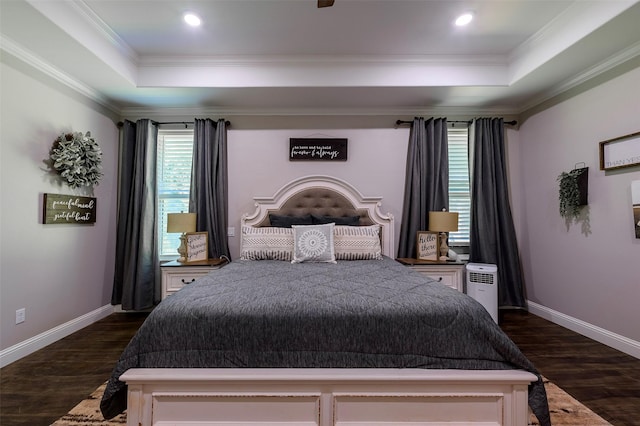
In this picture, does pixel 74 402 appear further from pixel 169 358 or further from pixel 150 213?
pixel 150 213

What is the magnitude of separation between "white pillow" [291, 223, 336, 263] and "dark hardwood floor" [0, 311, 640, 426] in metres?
1.74

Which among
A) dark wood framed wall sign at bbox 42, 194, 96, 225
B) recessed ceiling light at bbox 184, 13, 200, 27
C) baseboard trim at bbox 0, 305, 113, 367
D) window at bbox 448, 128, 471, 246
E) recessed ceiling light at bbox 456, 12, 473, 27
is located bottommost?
baseboard trim at bbox 0, 305, 113, 367

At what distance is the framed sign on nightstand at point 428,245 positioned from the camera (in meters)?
3.11

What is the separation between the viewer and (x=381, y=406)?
1.30m

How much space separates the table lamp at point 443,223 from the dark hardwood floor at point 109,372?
3.30ft

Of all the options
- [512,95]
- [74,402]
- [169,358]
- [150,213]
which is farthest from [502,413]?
[150,213]

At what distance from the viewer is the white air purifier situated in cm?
290

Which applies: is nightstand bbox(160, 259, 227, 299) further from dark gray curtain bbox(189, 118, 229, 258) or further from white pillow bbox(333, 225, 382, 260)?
white pillow bbox(333, 225, 382, 260)

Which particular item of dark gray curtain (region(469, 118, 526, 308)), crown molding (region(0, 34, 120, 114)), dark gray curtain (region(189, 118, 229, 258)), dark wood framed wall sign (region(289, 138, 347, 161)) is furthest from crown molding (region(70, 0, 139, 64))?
dark gray curtain (region(469, 118, 526, 308))

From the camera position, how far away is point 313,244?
2.67m

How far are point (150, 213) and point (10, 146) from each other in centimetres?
129

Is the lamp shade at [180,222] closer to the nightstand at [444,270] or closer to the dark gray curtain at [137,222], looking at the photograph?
the dark gray curtain at [137,222]

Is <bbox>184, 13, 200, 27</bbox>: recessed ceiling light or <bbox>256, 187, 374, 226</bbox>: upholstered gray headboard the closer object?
<bbox>184, 13, 200, 27</bbox>: recessed ceiling light

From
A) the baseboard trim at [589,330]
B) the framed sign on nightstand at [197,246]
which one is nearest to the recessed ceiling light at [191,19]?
the framed sign on nightstand at [197,246]
